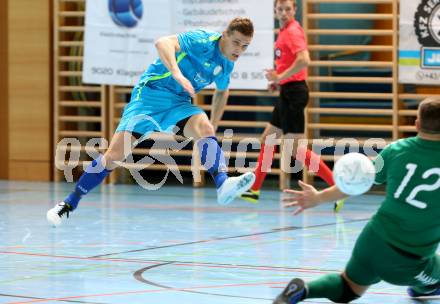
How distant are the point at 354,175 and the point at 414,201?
31 centimetres

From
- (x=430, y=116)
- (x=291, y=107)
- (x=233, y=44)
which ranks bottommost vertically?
(x=291, y=107)

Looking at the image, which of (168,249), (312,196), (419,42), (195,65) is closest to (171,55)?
(195,65)

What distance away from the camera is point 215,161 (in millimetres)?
6734

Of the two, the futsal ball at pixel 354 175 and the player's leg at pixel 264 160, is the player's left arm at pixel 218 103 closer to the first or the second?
the player's leg at pixel 264 160

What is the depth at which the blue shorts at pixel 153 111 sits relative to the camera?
7.14 m

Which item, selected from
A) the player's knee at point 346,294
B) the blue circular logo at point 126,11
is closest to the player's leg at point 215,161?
the player's knee at point 346,294

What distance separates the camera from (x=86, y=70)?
1171cm

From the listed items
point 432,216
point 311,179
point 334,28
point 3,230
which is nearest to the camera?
point 432,216

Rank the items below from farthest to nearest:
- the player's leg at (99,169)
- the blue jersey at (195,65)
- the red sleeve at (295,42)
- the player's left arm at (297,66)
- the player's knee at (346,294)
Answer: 1. the red sleeve at (295,42)
2. the player's left arm at (297,66)
3. the player's leg at (99,169)
4. the blue jersey at (195,65)
5. the player's knee at (346,294)

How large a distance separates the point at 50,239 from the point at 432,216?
3660mm

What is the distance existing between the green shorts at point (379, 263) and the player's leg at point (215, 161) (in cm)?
222

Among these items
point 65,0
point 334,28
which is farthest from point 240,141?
point 65,0

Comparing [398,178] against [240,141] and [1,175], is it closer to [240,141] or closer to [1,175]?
[240,141]

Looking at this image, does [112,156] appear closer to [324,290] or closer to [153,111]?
[153,111]
